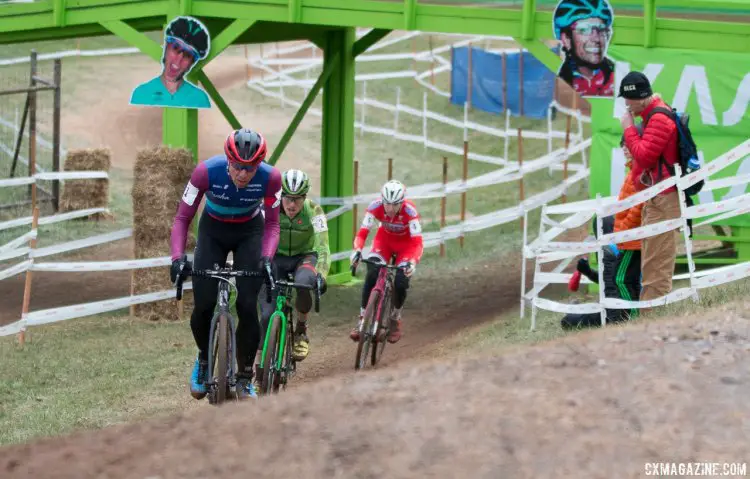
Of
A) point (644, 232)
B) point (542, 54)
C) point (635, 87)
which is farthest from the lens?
point (542, 54)

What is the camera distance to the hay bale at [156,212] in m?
14.3

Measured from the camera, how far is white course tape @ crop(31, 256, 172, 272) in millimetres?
13008

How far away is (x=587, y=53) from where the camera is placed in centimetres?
1377

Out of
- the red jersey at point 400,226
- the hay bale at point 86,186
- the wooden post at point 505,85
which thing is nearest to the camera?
the red jersey at point 400,226

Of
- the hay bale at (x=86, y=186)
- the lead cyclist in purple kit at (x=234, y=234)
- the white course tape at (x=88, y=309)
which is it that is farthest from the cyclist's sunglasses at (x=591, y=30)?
the hay bale at (x=86, y=186)

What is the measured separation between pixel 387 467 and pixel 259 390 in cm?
413

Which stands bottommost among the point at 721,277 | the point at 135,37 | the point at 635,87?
the point at 721,277

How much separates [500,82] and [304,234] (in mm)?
21490

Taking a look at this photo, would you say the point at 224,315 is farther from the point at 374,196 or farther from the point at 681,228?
the point at 374,196

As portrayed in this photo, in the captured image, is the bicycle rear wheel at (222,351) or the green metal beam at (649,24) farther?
the green metal beam at (649,24)

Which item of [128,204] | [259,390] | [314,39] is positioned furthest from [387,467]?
[128,204]

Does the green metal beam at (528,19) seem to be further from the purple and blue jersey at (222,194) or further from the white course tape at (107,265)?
the purple and blue jersey at (222,194)

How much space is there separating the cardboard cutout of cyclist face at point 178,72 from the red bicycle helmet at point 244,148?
685 centimetres

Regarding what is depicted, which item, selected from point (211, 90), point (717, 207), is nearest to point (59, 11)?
point (211, 90)
